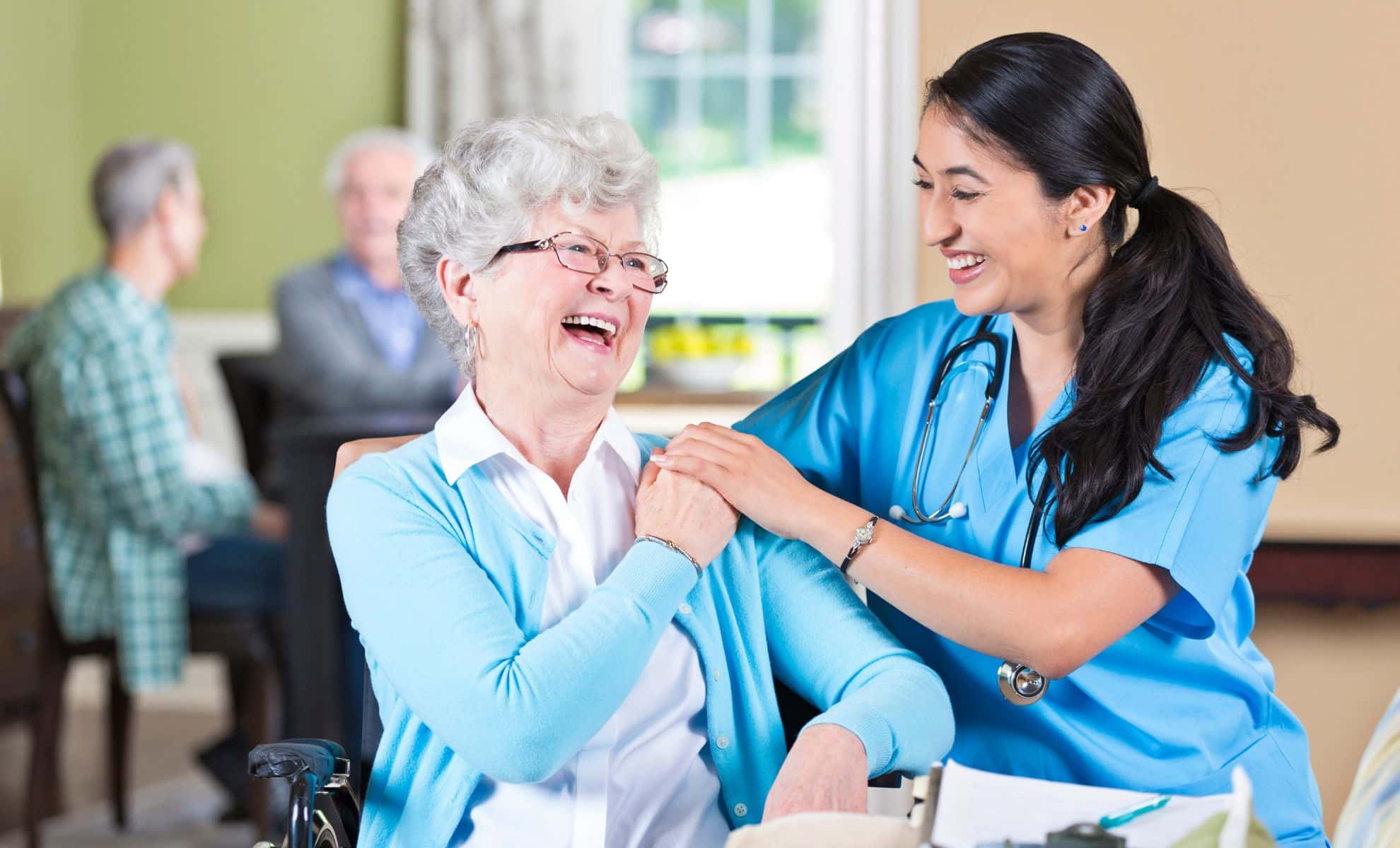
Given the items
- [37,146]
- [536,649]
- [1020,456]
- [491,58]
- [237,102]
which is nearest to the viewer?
[536,649]

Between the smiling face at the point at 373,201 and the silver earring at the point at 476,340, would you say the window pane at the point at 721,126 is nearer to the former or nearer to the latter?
the smiling face at the point at 373,201

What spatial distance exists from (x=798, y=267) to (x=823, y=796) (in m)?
4.72

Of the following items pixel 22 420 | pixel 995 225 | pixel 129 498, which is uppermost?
pixel 995 225

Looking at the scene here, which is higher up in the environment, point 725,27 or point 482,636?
point 725,27

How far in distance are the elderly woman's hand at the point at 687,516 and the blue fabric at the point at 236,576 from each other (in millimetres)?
2216

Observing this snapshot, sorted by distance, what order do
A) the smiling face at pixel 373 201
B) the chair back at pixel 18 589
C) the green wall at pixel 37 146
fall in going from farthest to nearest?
1. the green wall at pixel 37 146
2. the smiling face at pixel 373 201
3. the chair back at pixel 18 589

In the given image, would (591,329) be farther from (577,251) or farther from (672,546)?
(672,546)

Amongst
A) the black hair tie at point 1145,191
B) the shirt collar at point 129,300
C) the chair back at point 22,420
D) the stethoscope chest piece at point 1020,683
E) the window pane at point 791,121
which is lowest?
the chair back at point 22,420

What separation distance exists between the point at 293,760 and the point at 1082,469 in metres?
0.78

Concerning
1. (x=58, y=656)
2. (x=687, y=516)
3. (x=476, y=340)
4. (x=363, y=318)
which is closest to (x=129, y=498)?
(x=58, y=656)

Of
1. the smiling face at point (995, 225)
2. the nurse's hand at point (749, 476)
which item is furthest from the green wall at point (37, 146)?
the smiling face at point (995, 225)

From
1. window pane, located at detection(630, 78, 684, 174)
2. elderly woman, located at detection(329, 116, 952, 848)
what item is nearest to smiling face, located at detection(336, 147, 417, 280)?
window pane, located at detection(630, 78, 684, 174)

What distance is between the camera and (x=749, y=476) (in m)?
1.33

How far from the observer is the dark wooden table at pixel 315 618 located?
2.72 meters
